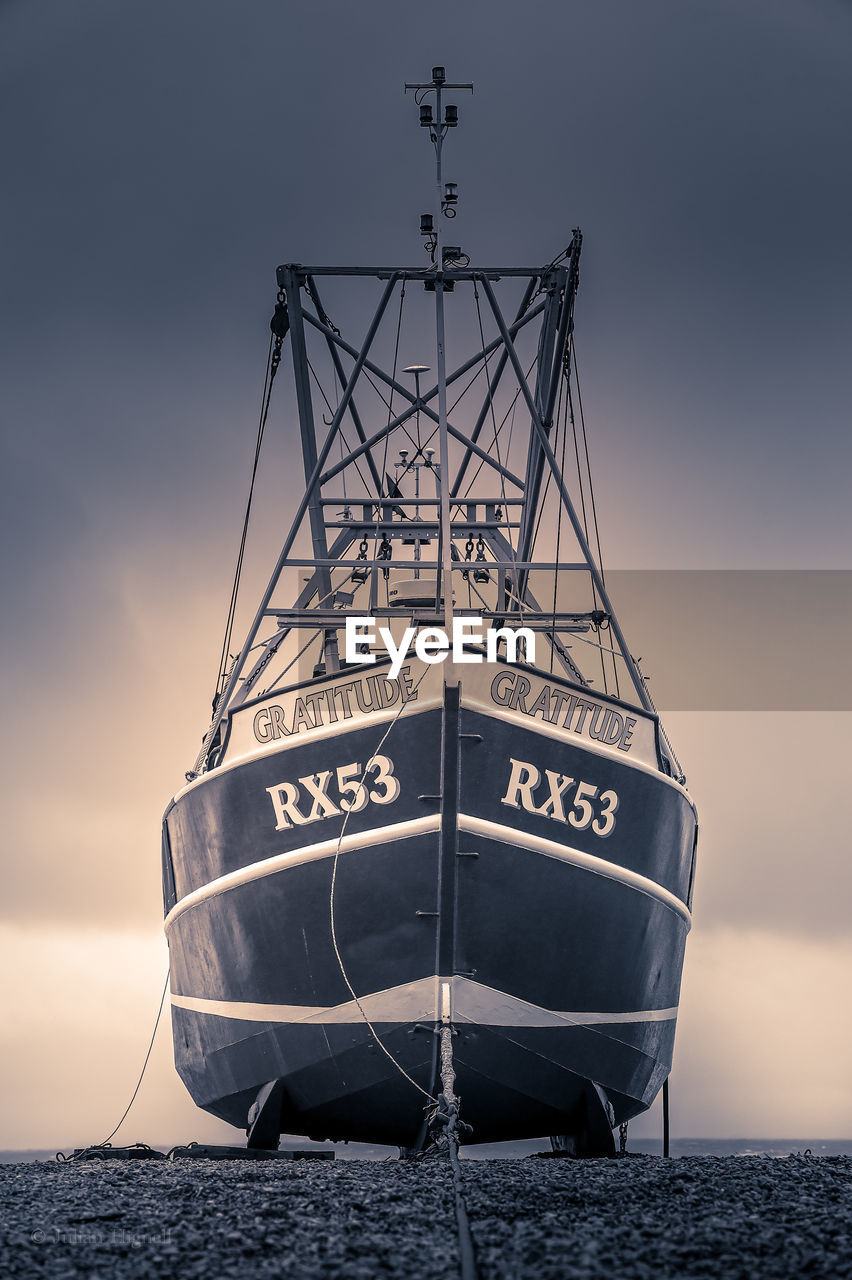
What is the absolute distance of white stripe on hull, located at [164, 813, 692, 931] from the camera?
1038 cm

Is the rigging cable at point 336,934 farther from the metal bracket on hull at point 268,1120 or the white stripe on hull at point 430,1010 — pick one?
the metal bracket on hull at point 268,1120

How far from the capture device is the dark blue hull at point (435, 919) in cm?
1036

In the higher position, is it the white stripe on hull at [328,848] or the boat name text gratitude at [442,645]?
the boat name text gratitude at [442,645]

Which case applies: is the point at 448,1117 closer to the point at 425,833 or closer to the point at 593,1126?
the point at 425,833

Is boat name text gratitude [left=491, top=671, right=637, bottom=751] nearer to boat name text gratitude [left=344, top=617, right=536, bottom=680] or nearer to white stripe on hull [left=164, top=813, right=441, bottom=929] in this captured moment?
boat name text gratitude [left=344, top=617, right=536, bottom=680]

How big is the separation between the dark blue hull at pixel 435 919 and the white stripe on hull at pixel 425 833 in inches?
0.8

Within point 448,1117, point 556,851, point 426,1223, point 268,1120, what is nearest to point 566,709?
point 556,851

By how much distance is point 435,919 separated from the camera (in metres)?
10.3

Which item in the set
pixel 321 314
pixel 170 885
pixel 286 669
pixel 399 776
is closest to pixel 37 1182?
pixel 399 776

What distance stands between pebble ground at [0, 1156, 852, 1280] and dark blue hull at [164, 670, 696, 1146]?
1.63m

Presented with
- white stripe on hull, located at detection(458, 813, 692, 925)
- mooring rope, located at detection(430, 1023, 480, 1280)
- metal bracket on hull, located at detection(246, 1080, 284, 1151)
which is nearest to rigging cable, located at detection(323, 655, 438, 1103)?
mooring rope, located at detection(430, 1023, 480, 1280)

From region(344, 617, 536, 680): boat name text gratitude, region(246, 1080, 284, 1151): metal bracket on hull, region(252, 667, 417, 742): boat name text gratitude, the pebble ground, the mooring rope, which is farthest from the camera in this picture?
region(246, 1080, 284, 1151): metal bracket on hull

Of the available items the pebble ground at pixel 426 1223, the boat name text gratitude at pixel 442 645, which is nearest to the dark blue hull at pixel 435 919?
the boat name text gratitude at pixel 442 645

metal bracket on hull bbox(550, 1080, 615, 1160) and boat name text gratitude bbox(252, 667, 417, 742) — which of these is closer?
boat name text gratitude bbox(252, 667, 417, 742)
